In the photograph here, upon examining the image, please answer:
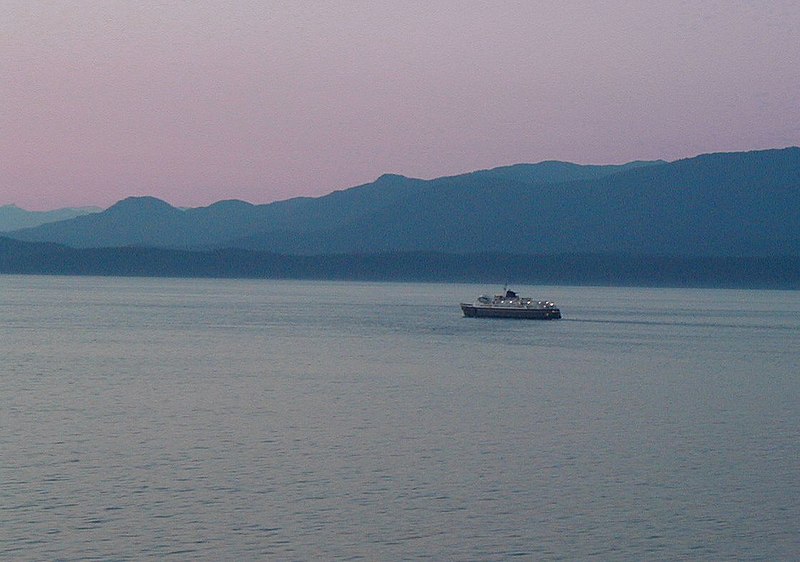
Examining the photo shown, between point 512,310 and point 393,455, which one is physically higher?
point 512,310

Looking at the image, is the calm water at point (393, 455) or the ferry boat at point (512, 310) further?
the ferry boat at point (512, 310)

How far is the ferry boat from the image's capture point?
141m

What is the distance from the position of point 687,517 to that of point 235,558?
1160 centimetres

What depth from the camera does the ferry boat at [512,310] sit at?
141m

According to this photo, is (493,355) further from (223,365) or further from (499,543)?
(499,543)

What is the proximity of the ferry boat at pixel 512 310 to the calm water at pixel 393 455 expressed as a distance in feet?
186

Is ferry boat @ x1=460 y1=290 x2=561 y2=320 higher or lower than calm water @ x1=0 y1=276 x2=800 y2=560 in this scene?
higher

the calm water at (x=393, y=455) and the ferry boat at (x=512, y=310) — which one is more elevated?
the ferry boat at (x=512, y=310)

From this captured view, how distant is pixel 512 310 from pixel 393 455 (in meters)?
105

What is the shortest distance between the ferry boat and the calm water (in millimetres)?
56622

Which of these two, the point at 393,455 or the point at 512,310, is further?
the point at 512,310

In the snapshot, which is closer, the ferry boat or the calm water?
the calm water

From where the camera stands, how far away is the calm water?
28344 mm

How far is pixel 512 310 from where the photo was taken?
14350 centimetres
